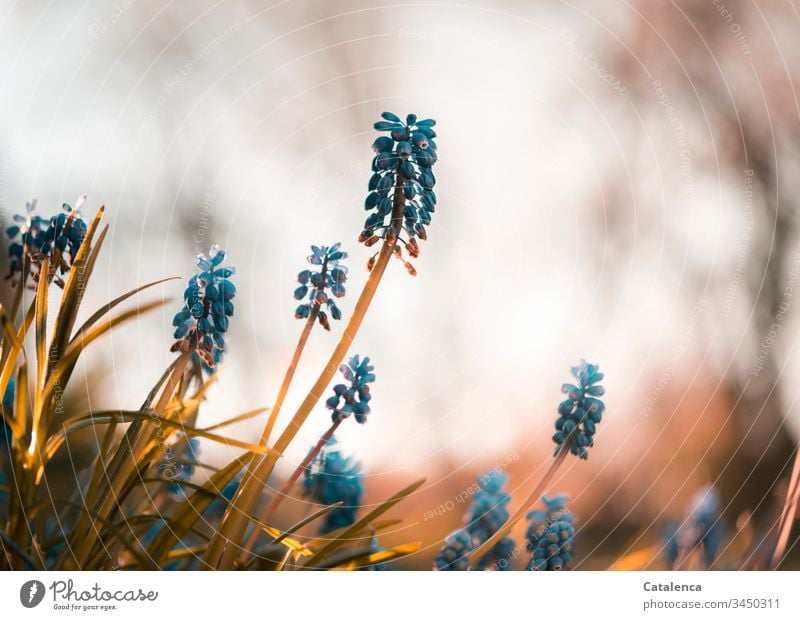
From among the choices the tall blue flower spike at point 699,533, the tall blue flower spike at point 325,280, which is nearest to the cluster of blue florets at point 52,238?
the tall blue flower spike at point 325,280

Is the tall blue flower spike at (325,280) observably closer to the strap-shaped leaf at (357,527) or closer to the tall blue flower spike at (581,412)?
the strap-shaped leaf at (357,527)

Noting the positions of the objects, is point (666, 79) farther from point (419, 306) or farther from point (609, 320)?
point (419, 306)

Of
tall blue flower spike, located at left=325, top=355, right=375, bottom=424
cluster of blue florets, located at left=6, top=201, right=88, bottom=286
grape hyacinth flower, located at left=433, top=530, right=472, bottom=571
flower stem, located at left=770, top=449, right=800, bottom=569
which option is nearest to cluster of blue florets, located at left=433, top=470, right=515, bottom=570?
grape hyacinth flower, located at left=433, top=530, right=472, bottom=571

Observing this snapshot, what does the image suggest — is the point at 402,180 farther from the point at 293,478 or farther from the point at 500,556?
the point at 500,556

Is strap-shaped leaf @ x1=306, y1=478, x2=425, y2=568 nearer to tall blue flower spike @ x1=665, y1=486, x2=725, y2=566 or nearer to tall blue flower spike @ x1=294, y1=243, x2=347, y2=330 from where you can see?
tall blue flower spike @ x1=294, y1=243, x2=347, y2=330

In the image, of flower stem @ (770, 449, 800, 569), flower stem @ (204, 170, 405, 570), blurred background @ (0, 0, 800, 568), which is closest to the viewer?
flower stem @ (204, 170, 405, 570)

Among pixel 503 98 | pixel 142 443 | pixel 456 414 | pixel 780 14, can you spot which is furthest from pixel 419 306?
pixel 780 14
